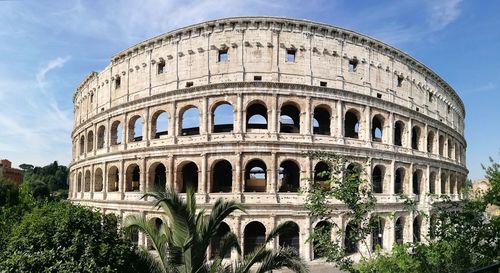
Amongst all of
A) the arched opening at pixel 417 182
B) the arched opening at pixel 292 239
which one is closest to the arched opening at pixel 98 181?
the arched opening at pixel 292 239

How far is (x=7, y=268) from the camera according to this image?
9711mm

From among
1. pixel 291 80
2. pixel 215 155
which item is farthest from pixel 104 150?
pixel 291 80

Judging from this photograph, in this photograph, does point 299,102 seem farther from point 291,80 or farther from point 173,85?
point 173,85

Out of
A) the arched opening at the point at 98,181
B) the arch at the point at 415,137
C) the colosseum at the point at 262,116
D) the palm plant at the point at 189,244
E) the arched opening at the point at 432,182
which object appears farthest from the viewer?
the arched opening at the point at 432,182

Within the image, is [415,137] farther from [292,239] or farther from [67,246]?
[67,246]

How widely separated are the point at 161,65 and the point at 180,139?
20.9 feet

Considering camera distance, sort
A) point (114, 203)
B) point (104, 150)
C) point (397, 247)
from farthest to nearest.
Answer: point (104, 150), point (114, 203), point (397, 247)

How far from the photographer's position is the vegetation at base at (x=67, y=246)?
9812 millimetres

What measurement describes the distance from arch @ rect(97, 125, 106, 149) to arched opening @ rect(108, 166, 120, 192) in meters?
3.13

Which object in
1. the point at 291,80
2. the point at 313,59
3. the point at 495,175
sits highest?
the point at 313,59

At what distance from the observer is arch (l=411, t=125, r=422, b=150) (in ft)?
105

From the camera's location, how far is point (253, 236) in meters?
25.1

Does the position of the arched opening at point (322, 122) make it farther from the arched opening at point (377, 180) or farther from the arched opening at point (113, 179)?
the arched opening at point (113, 179)

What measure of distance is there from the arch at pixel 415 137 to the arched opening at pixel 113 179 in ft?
85.7
